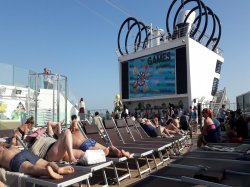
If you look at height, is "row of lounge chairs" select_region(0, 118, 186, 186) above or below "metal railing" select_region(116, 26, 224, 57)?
below

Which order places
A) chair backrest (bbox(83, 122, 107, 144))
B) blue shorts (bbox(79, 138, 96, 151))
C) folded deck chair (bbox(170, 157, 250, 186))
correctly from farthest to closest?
chair backrest (bbox(83, 122, 107, 144)) < blue shorts (bbox(79, 138, 96, 151)) < folded deck chair (bbox(170, 157, 250, 186))

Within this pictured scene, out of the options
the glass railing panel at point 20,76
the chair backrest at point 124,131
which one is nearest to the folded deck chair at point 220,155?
the chair backrest at point 124,131

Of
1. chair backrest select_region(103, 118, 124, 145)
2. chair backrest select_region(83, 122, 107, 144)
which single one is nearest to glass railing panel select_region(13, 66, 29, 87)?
chair backrest select_region(103, 118, 124, 145)

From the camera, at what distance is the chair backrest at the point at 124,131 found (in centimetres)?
693

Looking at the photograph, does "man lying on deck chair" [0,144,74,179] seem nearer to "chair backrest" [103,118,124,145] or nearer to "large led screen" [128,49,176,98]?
"chair backrest" [103,118,124,145]

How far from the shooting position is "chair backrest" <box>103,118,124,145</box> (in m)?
6.45

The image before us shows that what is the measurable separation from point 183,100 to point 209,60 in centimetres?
509

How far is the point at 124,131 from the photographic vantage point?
714cm

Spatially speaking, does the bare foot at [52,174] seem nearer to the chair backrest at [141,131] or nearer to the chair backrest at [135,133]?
the chair backrest at [135,133]

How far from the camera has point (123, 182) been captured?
4.57 metres

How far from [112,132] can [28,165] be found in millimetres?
3414

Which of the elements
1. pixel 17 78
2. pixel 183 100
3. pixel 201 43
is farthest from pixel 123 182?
pixel 201 43

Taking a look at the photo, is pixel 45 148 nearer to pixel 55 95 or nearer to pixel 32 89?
pixel 55 95

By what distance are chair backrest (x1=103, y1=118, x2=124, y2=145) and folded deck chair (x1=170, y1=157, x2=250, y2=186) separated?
256 cm
